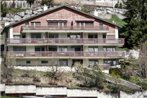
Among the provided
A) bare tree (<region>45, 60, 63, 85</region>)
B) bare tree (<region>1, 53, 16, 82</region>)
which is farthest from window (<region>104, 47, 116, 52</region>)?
bare tree (<region>1, 53, 16, 82</region>)

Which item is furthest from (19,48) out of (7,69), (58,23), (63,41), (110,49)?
(7,69)

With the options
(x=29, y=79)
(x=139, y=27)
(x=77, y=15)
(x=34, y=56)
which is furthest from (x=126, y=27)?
(x=29, y=79)

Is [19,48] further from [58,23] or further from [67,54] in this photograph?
[58,23]

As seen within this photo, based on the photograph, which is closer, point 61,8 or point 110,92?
point 110,92

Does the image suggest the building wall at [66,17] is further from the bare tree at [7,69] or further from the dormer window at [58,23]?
the bare tree at [7,69]

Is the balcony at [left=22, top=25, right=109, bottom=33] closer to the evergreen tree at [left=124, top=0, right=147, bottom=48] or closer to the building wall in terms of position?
the building wall

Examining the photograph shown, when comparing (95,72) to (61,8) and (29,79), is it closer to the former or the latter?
(29,79)
